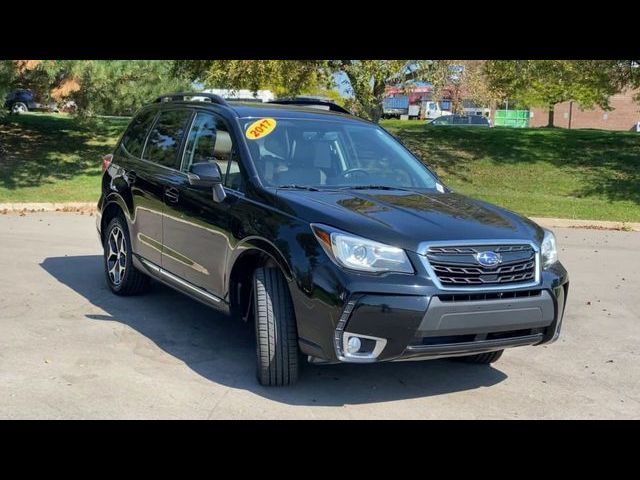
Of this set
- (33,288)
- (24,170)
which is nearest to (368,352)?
(33,288)

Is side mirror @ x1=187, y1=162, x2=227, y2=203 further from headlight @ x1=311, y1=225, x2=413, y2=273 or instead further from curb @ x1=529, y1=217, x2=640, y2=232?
curb @ x1=529, y1=217, x2=640, y2=232

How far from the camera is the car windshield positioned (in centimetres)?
540

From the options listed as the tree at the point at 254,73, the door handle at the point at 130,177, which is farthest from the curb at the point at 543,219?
the door handle at the point at 130,177

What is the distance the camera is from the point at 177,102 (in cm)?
664

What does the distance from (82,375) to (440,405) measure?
2.41 m

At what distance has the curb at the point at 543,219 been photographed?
13.8m

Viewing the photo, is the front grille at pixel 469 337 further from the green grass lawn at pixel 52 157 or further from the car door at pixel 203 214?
the green grass lawn at pixel 52 157

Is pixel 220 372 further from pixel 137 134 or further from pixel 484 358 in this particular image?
pixel 137 134

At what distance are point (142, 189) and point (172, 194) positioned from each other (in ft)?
2.23

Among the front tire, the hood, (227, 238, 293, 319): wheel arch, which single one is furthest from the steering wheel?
the front tire

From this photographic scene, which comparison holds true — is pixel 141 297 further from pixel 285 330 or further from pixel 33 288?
pixel 285 330

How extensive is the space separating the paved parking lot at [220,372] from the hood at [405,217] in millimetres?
1105

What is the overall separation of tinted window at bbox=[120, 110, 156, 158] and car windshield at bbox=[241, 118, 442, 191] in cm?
171

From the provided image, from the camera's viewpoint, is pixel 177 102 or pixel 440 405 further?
pixel 177 102
